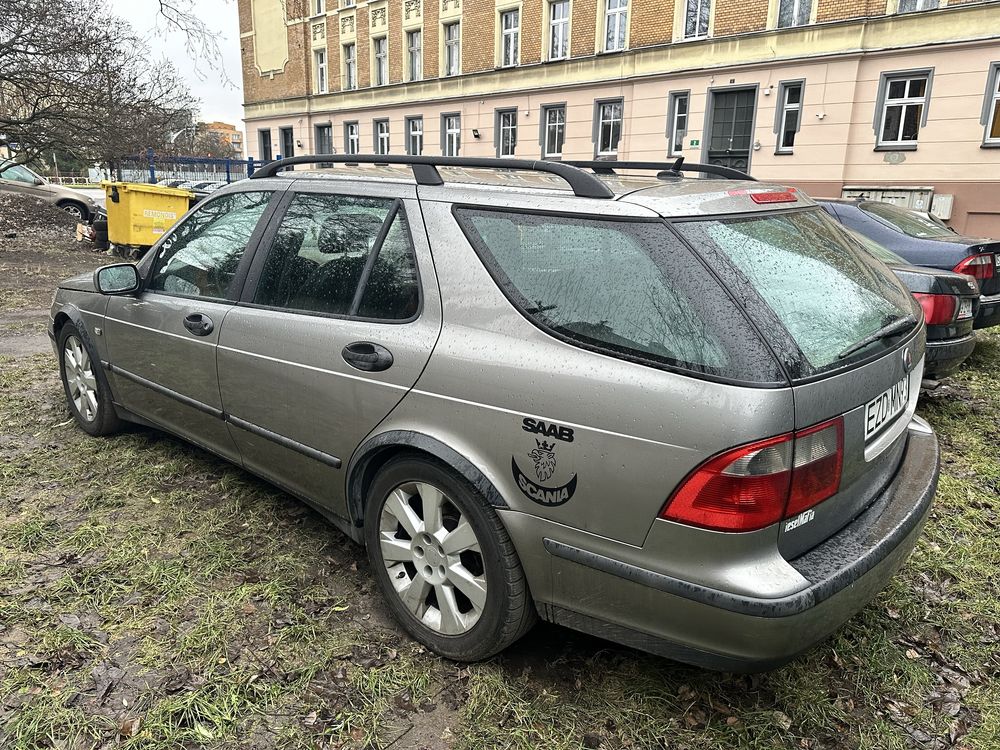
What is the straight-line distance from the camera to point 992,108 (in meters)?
17.1

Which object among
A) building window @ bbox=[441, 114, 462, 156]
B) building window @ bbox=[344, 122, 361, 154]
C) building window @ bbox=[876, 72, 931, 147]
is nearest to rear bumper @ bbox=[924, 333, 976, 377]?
building window @ bbox=[876, 72, 931, 147]

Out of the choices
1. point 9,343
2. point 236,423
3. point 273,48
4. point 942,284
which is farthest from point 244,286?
point 273,48

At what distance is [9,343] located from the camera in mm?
7281

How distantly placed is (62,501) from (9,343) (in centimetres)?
462

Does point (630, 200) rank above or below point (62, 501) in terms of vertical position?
above

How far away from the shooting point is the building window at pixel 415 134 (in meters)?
31.3

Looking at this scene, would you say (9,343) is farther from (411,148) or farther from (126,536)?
(411,148)

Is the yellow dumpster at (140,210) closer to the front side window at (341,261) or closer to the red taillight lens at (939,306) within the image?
the front side window at (341,261)

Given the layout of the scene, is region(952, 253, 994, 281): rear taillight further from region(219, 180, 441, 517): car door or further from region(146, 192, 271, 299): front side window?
region(146, 192, 271, 299): front side window

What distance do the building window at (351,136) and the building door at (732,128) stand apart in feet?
61.6

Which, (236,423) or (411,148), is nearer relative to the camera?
(236,423)

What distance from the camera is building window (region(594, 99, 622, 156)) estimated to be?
2433cm

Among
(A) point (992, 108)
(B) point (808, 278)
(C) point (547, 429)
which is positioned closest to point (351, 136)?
(A) point (992, 108)

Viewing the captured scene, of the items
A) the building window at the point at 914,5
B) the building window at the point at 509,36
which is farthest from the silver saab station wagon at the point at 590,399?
the building window at the point at 509,36
